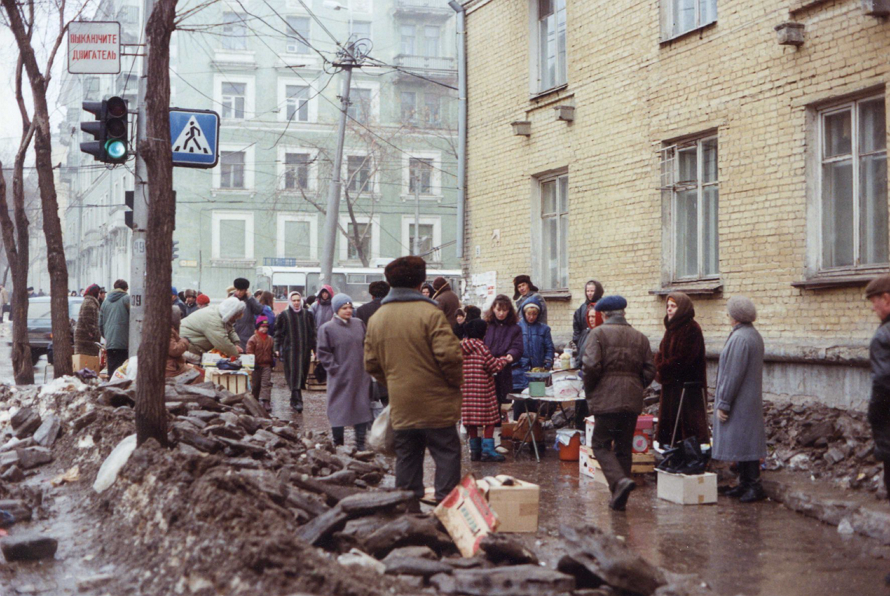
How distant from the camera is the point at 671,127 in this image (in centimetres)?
1383

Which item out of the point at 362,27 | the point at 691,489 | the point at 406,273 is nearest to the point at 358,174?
the point at 362,27

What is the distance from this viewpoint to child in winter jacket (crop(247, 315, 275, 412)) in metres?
14.6

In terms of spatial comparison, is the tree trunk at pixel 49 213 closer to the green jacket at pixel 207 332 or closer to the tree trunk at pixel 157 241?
the green jacket at pixel 207 332

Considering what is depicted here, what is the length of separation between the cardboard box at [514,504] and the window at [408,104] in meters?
46.1

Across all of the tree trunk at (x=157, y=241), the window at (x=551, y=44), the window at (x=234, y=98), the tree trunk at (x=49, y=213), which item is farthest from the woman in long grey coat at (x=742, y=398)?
the window at (x=234, y=98)

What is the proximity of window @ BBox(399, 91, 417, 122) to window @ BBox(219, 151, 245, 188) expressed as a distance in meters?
8.39

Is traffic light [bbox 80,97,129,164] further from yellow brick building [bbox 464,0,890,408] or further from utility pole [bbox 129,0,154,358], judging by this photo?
yellow brick building [bbox 464,0,890,408]

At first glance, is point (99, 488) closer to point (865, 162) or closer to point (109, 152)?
point (109, 152)

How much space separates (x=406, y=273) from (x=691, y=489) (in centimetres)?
334

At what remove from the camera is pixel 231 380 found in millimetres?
14227

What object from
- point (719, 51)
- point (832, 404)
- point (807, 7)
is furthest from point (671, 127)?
point (832, 404)

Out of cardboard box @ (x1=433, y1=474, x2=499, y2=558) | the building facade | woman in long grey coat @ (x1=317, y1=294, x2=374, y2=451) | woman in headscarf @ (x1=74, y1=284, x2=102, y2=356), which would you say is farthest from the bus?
cardboard box @ (x1=433, y1=474, x2=499, y2=558)

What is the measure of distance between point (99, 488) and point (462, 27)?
12.6 meters

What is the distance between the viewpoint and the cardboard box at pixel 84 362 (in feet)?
55.3
